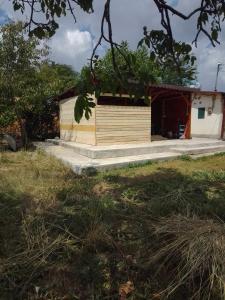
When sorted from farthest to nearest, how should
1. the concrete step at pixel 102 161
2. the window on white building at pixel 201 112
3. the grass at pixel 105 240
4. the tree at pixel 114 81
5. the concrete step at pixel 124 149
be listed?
the window on white building at pixel 201 112, the concrete step at pixel 124 149, the concrete step at pixel 102 161, the grass at pixel 105 240, the tree at pixel 114 81

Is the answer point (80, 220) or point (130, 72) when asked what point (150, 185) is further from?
point (130, 72)

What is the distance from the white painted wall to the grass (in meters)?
10.9

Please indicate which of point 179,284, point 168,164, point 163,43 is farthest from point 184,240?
point 168,164

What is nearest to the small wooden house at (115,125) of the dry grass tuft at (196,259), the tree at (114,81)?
the dry grass tuft at (196,259)

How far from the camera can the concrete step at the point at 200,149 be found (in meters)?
10.8

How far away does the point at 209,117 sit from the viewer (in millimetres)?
16938

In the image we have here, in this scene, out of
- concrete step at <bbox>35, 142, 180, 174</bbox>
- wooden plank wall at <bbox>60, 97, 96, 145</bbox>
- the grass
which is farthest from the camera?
wooden plank wall at <bbox>60, 97, 96, 145</bbox>

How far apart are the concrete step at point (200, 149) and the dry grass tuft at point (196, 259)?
314 inches

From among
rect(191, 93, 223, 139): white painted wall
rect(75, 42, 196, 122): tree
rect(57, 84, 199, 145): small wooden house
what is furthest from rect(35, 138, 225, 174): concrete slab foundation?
rect(75, 42, 196, 122): tree

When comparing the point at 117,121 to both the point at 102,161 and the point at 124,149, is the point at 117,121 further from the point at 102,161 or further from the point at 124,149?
the point at 102,161

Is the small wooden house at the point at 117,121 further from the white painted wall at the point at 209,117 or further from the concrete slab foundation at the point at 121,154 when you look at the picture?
the white painted wall at the point at 209,117

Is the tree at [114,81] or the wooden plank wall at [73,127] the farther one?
the wooden plank wall at [73,127]

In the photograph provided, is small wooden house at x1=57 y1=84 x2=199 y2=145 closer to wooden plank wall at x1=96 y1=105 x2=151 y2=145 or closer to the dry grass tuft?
wooden plank wall at x1=96 y1=105 x2=151 y2=145

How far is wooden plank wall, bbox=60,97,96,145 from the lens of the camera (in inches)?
437
